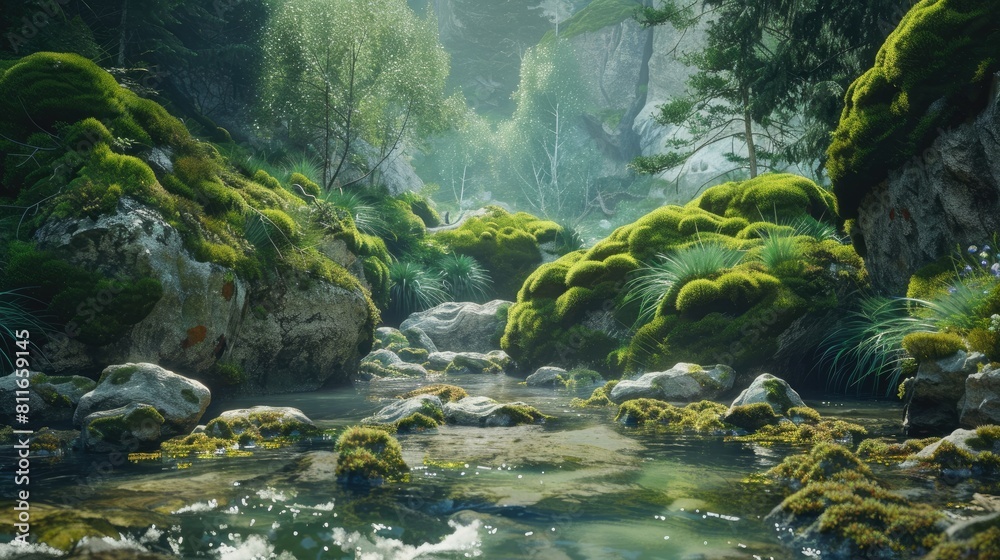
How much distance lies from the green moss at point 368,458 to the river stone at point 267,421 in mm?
1812

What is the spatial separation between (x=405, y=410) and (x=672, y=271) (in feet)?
19.5

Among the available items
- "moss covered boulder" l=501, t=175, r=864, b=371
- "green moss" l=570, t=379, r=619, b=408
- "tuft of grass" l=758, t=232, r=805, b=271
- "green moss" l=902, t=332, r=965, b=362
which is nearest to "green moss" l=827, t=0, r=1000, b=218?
"tuft of grass" l=758, t=232, r=805, b=271

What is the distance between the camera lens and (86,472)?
577cm

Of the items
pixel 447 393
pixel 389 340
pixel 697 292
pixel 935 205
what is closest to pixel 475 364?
pixel 389 340

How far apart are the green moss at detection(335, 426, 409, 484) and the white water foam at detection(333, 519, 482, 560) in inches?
47.8

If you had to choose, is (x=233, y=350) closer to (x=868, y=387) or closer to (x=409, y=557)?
(x=409, y=557)

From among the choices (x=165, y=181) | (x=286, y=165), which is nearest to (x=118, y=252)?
(x=165, y=181)

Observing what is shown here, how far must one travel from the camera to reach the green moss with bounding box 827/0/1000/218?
862 cm

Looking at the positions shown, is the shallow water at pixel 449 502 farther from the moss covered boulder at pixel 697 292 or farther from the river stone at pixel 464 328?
the river stone at pixel 464 328

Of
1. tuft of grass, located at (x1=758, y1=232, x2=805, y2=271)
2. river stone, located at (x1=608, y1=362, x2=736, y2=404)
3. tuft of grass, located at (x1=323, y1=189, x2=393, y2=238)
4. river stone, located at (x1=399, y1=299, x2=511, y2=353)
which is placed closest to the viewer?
river stone, located at (x1=608, y1=362, x2=736, y2=404)

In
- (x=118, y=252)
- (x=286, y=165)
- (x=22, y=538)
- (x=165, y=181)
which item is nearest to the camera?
(x=22, y=538)

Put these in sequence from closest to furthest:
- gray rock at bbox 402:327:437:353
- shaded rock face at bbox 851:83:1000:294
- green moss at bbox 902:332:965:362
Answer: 1. green moss at bbox 902:332:965:362
2. shaded rock face at bbox 851:83:1000:294
3. gray rock at bbox 402:327:437:353

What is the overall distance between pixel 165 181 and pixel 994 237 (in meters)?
10.5

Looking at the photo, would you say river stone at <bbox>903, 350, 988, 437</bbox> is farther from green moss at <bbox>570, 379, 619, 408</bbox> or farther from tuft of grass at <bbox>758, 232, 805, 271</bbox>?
tuft of grass at <bbox>758, 232, 805, 271</bbox>
